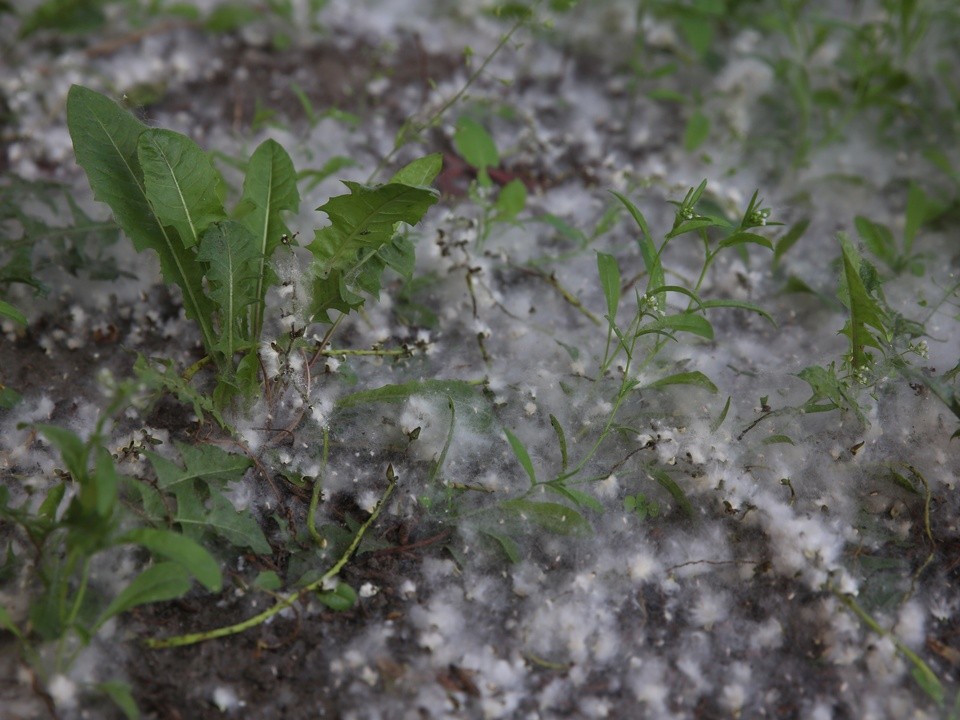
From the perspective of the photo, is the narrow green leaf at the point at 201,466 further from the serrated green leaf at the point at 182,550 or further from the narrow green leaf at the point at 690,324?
the narrow green leaf at the point at 690,324

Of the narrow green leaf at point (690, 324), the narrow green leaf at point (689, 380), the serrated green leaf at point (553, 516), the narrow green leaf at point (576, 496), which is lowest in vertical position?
the serrated green leaf at point (553, 516)

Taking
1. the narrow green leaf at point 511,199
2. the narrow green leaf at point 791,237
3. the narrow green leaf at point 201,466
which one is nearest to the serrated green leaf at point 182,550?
the narrow green leaf at point 201,466

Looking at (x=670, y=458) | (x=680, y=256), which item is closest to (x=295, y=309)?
(x=670, y=458)

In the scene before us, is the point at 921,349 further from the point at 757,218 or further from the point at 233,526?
the point at 233,526

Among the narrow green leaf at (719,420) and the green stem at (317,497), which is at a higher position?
the narrow green leaf at (719,420)

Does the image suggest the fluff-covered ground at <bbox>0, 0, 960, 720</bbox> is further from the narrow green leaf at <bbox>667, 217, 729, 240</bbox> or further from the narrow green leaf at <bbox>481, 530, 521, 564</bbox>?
the narrow green leaf at <bbox>667, 217, 729, 240</bbox>

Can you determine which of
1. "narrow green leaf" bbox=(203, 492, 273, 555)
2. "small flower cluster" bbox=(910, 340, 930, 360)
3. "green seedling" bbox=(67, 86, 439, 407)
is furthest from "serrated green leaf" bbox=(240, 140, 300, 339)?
"small flower cluster" bbox=(910, 340, 930, 360)
